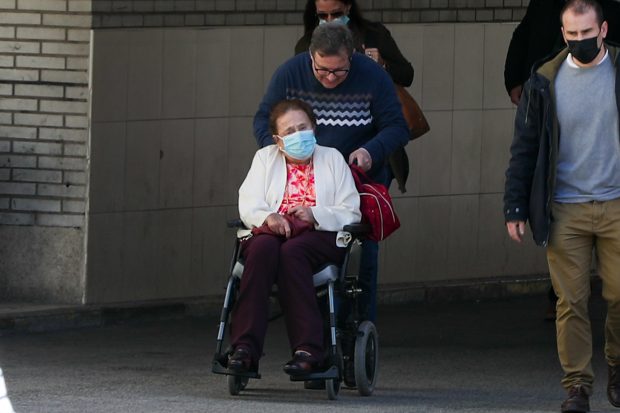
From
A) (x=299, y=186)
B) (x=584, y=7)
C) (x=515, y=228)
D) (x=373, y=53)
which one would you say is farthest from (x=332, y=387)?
(x=373, y=53)

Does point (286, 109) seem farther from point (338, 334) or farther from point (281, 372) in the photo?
point (281, 372)

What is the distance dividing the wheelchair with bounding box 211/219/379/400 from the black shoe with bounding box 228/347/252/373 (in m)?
0.02

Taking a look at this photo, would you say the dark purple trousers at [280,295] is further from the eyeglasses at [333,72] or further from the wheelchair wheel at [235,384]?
the eyeglasses at [333,72]

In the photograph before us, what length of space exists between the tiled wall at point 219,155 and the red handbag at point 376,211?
Result: 3.01 meters

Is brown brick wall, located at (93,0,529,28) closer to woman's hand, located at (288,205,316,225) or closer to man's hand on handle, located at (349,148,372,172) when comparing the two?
man's hand on handle, located at (349,148,372,172)

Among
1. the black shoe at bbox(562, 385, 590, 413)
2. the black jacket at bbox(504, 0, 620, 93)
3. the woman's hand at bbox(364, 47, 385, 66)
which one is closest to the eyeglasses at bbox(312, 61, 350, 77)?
the woman's hand at bbox(364, 47, 385, 66)

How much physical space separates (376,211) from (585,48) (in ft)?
4.49

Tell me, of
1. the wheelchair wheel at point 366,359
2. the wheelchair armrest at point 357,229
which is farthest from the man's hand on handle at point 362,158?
the wheelchair wheel at point 366,359

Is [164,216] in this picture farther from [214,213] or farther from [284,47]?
[284,47]

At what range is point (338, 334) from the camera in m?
8.98

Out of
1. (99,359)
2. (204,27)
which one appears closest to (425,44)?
(204,27)

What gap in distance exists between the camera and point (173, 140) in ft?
40.1

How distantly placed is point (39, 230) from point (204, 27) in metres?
1.69

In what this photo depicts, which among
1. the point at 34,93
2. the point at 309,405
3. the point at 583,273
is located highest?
the point at 34,93
